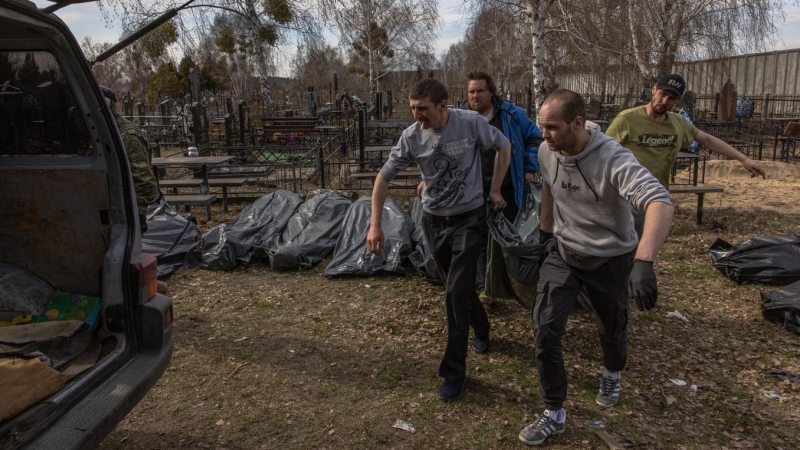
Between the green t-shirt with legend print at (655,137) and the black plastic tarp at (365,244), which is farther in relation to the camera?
the black plastic tarp at (365,244)

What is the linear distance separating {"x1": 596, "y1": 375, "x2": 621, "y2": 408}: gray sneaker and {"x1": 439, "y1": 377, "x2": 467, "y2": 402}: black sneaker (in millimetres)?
837

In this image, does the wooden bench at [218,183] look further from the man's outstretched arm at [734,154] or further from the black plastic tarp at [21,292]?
the man's outstretched arm at [734,154]

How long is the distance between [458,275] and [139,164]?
2508mm

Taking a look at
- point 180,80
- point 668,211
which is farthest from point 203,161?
point 180,80

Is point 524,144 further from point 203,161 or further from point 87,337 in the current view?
point 203,161

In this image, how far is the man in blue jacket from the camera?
4.71m

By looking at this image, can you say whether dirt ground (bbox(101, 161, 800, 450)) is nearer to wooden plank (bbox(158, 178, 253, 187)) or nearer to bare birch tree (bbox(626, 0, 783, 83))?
wooden plank (bbox(158, 178, 253, 187))

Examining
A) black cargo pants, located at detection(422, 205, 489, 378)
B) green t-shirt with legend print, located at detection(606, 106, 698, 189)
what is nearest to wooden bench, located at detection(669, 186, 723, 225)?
green t-shirt with legend print, located at detection(606, 106, 698, 189)

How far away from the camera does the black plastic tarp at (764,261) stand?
5.33 meters

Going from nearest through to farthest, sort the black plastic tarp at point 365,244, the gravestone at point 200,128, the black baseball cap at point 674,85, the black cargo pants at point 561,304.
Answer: the black cargo pants at point 561,304 → the black baseball cap at point 674,85 → the black plastic tarp at point 365,244 → the gravestone at point 200,128

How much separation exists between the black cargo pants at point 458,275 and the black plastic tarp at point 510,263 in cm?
48

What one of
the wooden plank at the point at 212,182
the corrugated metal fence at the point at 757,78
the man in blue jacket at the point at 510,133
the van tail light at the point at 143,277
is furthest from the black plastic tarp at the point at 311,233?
the corrugated metal fence at the point at 757,78

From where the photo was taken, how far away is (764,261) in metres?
5.44

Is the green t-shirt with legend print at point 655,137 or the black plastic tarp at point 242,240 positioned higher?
the green t-shirt with legend print at point 655,137
